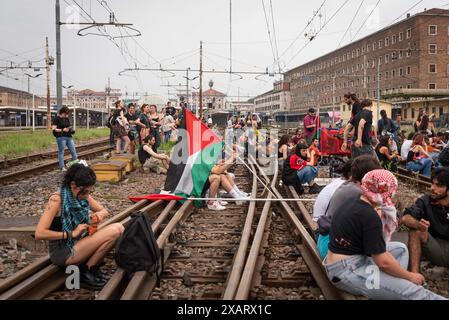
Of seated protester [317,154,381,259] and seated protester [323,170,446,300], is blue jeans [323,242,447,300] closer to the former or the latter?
seated protester [323,170,446,300]

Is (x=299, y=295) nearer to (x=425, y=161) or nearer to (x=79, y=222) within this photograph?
(x=79, y=222)

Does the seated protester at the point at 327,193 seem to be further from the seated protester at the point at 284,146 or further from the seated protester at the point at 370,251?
the seated protester at the point at 284,146

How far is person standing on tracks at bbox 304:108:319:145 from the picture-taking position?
13578mm

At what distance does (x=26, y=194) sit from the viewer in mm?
9352

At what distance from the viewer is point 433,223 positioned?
15.9ft

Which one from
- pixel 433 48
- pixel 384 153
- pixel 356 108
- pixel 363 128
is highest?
pixel 433 48

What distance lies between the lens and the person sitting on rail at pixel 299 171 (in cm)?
974

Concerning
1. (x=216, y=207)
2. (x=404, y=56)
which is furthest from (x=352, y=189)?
(x=404, y=56)

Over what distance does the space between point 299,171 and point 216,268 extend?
5241mm

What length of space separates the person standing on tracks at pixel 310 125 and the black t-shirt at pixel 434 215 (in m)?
8.75

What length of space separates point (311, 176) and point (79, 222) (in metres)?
6.23

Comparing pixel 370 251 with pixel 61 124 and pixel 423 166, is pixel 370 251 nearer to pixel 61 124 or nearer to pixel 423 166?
pixel 423 166

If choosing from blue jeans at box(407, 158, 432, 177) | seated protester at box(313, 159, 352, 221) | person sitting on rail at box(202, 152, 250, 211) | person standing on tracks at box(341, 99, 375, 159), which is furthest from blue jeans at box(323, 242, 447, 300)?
blue jeans at box(407, 158, 432, 177)

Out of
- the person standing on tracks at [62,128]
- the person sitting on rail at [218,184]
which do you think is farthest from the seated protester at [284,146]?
the person standing on tracks at [62,128]
